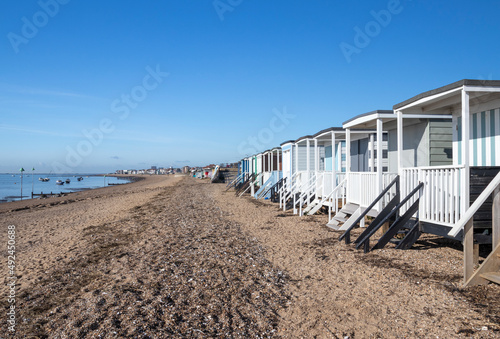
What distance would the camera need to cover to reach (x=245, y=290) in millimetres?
4957

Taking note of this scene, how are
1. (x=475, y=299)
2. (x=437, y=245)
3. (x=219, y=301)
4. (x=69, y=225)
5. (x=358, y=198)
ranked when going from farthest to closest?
(x=69, y=225)
(x=358, y=198)
(x=437, y=245)
(x=219, y=301)
(x=475, y=299)

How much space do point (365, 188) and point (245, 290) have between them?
492 cm

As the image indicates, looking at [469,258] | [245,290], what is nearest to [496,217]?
[469,258]

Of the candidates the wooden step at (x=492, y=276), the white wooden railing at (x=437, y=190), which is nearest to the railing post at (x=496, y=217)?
the wooden step at (x=492, y=276)

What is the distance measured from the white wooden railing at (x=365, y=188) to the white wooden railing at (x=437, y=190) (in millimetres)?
1191

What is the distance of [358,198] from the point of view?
9281 millimetres

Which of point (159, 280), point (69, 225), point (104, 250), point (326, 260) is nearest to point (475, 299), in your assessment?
point (326, 260)

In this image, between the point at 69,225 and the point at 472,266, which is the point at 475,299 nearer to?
the point at 472,266

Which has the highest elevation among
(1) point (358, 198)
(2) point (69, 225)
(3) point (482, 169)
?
(3) point (482, 169)

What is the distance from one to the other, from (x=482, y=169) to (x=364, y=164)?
7.22 m

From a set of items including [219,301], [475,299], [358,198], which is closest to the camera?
[475,299]

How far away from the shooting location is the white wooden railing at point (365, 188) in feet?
26.9

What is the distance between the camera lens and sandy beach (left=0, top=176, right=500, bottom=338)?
3.78 m

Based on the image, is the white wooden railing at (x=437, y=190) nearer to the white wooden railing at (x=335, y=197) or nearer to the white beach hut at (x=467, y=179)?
the white beach hut at (x=467, y=179)
